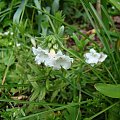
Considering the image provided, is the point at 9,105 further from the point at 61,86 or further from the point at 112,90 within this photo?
the point at 112,90

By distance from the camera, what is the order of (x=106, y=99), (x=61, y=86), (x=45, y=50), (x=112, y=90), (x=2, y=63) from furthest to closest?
(x=2, y=63) < (x=61, y=86) < (x=106, y=99) < (x=45, y=50) < (x=112, y=90)

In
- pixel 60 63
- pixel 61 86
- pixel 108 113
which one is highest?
pixel 60 63

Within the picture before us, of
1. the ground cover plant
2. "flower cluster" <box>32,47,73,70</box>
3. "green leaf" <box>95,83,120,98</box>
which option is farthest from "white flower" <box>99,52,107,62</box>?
"green leaf" <box>95,83,120,98</box>

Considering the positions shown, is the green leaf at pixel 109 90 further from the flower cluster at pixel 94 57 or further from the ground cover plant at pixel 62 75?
the flower cluster at pixel 94 57

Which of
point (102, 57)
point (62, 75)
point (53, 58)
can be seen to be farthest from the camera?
point (102, 57)

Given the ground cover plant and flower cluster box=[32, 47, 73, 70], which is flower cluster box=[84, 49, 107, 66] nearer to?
the ground cover plant

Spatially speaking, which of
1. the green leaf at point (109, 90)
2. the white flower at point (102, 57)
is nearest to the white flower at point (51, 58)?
the green leaf at point (109, 90)

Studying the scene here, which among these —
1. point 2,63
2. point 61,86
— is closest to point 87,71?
point 61,86

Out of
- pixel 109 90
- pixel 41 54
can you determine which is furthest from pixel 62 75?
pixel 109 90

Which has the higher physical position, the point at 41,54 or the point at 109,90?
the point at 41,54

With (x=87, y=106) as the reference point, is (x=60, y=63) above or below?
above

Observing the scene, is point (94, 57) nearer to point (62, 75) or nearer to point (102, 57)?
point (102, 57)
